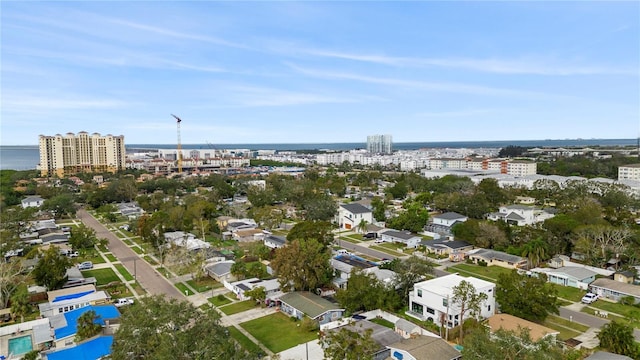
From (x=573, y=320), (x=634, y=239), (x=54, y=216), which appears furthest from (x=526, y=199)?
(x=54, y=216)

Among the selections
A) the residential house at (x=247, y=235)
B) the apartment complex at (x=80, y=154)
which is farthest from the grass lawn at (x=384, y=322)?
the apartment complex at (x=80, y=154)

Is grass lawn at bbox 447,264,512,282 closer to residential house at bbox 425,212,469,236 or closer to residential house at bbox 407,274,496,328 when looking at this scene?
residential house at bbox 407,274,496,328

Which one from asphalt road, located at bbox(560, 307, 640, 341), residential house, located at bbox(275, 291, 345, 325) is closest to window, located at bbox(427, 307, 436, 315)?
residential house, located at bbox(275, 291, 345, 325)

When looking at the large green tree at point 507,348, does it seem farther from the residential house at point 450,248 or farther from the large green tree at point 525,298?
the residential house at point 450,248

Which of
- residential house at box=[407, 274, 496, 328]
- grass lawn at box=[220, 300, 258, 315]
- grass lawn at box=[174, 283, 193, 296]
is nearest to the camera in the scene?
residential house at box=[407, 274, 496, 328]

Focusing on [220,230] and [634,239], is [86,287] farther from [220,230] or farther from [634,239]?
[634,239]

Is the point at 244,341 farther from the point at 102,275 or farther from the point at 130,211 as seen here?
the point at 130,211
